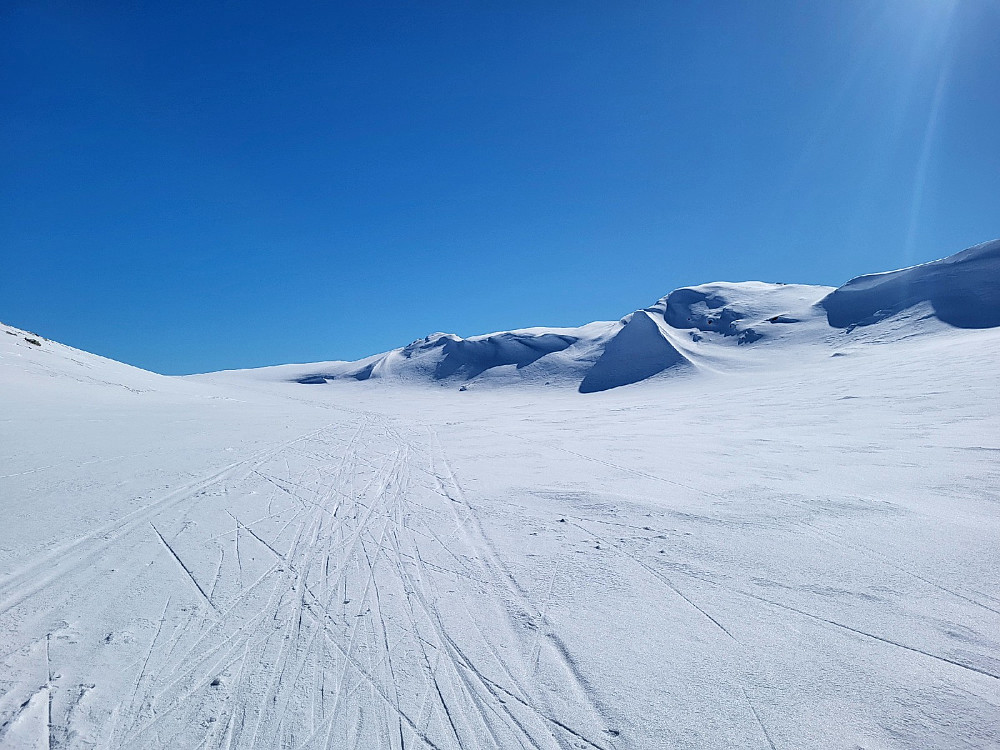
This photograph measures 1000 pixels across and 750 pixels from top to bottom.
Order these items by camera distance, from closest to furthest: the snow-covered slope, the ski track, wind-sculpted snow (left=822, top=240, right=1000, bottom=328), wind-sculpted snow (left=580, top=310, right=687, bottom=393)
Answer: the ski track → wind-sculpted snow (left=822, top=240, right=1000, bottom=328) → the snow-covered slope → wind-sculpted snow (left=580, top=310, right=687, bottom=393)

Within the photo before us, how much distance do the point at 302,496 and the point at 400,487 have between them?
1.60 m

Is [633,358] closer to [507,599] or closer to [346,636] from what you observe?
[507,599]

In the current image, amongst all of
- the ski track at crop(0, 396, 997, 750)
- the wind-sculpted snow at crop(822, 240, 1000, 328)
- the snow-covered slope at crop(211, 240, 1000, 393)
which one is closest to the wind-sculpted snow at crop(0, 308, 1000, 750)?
the ski track at crop(0, 396, 997, 750)

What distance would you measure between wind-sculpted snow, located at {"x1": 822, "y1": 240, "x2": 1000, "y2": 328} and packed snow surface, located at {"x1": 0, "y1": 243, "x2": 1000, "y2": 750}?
100ft

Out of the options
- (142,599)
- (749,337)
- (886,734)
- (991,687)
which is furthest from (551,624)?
(749,337)

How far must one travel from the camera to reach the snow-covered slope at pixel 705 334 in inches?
1391

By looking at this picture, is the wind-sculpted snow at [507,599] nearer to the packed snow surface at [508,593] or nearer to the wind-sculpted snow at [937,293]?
the packed snow surface at [508,593]

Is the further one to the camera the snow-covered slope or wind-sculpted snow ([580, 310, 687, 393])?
wind-sculpted snow ([580, 310, 687, 393])

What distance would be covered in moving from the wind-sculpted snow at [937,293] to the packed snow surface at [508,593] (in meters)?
30.6

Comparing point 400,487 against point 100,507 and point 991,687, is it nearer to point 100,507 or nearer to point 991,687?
point 100,507

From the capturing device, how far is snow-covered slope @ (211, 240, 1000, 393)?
3534cm

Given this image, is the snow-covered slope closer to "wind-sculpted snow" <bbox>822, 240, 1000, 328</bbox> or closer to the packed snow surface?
"wind-sculpted snow" <bbox>822, 240, 1000, 328</bbox>

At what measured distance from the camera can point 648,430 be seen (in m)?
14.2

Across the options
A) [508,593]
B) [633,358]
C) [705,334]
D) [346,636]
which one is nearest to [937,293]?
[705,334]
